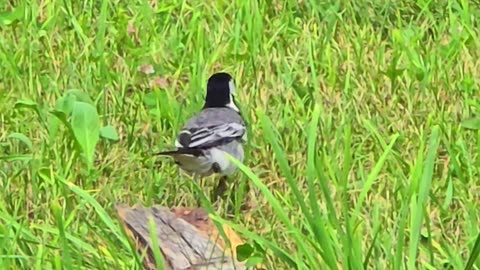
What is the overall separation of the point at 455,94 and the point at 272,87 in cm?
70

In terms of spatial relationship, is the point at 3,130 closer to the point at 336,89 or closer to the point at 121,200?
the point at 121,200

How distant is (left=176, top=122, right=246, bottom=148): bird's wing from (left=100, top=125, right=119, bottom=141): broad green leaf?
281mm

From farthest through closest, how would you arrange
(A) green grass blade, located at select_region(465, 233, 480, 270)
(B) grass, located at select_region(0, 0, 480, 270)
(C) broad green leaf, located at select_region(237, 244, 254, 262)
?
1. (B) grass, located at select_region(0, 0, 480, 270)
2. (C) broad green leaf, located at select_region(237, 244, 254, 262)
3. (A) green grass blade, located at select_region(465, 233, 480, 270)

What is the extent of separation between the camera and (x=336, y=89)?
478 centimetres

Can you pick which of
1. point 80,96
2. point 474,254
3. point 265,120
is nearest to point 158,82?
point 80,96

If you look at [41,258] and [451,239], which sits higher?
[41,258]

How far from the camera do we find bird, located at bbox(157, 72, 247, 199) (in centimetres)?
399

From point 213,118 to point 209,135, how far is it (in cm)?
11

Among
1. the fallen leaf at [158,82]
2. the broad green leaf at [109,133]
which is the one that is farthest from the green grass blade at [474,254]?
the fallen leaf at [158,82]

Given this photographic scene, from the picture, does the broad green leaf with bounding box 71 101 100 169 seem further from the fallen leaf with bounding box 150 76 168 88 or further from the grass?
the fallen leaf with bounding box 150 76 168 88

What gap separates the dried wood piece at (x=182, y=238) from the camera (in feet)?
10.4

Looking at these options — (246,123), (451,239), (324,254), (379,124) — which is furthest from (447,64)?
(324,254)

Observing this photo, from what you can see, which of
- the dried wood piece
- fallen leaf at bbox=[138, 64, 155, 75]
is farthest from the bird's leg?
fallen leaf at bbox=[138, 64, 155, 75]

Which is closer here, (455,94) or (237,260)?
(237,260)
